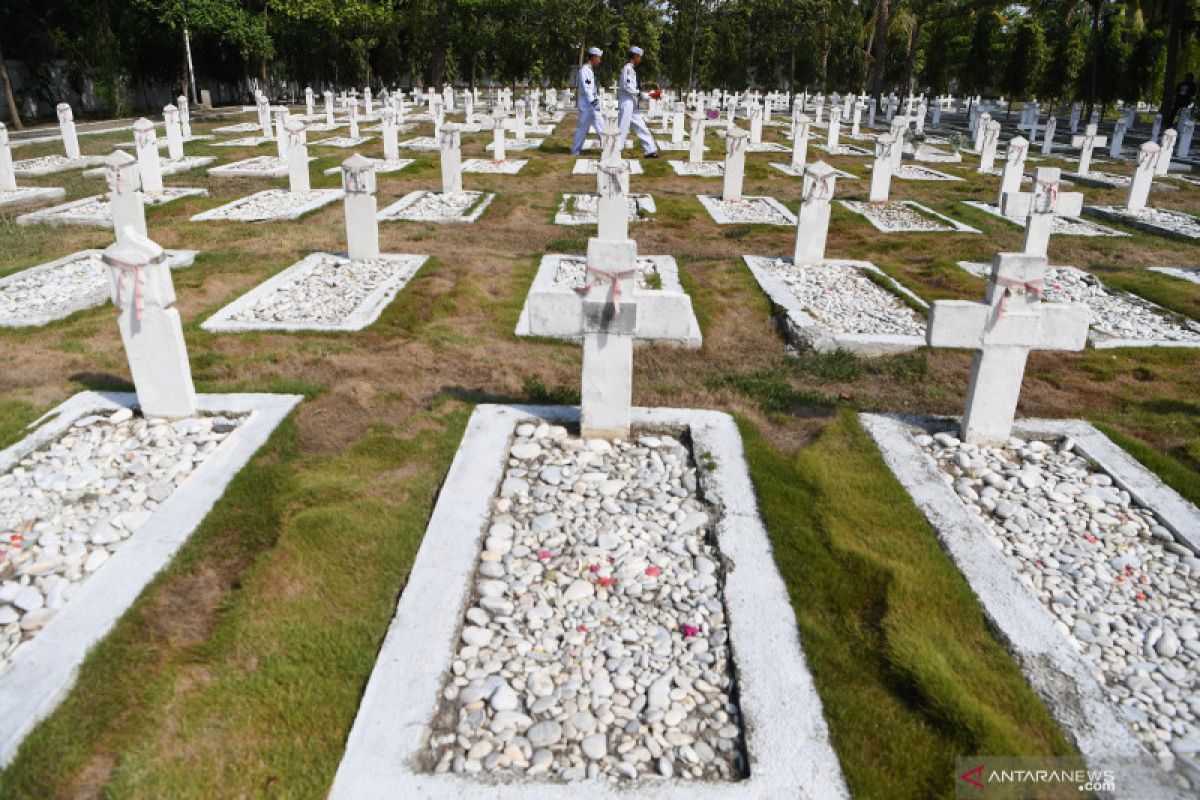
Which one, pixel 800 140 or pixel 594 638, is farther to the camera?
pixel 800 140

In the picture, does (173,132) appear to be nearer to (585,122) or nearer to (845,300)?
(585,122)

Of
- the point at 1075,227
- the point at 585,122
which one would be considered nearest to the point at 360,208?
the point at 1075,227

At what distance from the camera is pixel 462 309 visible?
24.9 feet

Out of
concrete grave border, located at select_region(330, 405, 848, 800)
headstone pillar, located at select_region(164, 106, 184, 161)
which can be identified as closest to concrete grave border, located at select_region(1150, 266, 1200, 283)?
concrete grave border, located at select_region(330, 405, 848, 800)

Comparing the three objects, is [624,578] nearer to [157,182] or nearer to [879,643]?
[879,643]

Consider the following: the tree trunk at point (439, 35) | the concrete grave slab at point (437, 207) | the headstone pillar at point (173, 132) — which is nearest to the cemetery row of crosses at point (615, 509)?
the concrete grave slab at point (437, 207)

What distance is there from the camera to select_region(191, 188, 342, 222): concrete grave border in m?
11.4

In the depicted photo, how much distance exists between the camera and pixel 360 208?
895 centimetres

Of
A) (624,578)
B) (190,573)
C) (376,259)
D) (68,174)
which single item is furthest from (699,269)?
(68,174)

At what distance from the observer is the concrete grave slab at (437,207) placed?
38.7ft

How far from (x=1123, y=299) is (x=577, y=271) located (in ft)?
19.0

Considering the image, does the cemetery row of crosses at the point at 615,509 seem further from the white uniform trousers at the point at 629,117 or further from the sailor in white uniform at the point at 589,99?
the sailor in white uniform at the point at 589,99

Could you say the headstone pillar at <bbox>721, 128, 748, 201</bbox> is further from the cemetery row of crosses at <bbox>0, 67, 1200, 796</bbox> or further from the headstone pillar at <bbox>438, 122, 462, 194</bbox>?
the cemetery row of crosses at <bbox>0, 67, 1200, 796</bbox>

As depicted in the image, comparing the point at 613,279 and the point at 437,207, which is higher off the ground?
the point at 613,279
